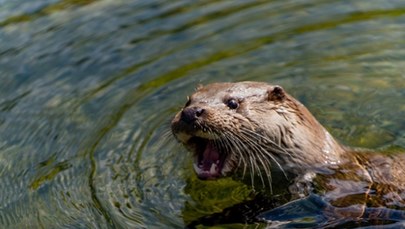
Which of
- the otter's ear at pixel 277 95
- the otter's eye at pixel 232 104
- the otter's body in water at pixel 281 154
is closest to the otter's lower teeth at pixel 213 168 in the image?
the otter's body in water at pixel 281 154

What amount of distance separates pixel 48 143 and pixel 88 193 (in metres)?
0.91

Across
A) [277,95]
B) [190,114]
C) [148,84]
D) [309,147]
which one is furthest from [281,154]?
[148,84]

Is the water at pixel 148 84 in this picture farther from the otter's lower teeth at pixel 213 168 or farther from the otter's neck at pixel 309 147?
the otter's neck at pixel 309 147

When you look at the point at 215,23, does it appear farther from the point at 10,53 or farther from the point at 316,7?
the point at 10,53

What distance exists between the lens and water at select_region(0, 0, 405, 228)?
5234mm

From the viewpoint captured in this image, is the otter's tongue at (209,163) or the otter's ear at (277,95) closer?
the otter's tongue at (209,163)

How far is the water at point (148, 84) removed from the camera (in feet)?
17.2

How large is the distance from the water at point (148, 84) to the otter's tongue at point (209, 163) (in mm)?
398

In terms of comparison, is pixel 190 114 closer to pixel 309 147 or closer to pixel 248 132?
pixel 248 132

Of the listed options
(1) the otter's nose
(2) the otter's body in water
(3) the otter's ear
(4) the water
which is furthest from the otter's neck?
(1) the otter's nose

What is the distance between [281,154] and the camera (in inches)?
187

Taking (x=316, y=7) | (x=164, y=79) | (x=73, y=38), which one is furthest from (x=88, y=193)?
(x=316, y=7)

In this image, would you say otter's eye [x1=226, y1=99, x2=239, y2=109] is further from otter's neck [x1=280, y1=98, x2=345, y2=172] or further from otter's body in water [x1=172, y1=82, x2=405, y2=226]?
otter's neck [x1=280, y1=98, x2=345, y2=172]

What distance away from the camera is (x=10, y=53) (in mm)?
7656
